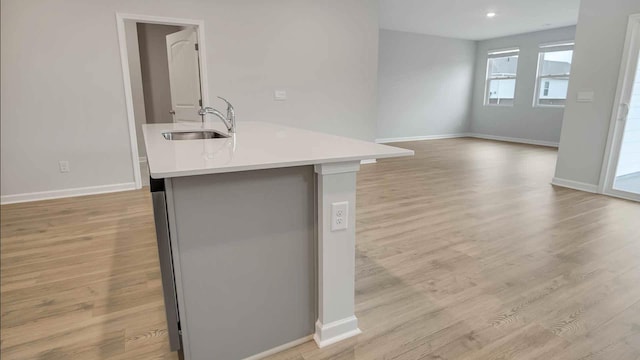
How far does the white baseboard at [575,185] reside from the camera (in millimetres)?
4141

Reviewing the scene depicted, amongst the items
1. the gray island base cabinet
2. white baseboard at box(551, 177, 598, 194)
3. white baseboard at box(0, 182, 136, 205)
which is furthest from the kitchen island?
white baseboard at box(551, 177, 598, 194)

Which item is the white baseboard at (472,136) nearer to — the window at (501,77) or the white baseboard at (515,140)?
the white baseboard at (515,140)

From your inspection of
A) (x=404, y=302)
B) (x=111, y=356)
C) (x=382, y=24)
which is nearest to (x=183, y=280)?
(x=111, y=356)

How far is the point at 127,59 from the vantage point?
13.0 ft

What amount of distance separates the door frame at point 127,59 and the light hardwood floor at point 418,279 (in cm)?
57

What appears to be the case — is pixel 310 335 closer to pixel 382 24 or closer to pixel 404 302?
pixel 404 302

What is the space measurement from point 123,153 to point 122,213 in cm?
99

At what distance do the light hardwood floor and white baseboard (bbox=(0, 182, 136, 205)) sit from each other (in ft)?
0.57

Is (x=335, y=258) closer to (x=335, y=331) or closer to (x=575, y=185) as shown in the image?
(x=335, y=331)

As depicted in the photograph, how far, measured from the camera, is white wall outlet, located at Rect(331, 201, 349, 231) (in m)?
1.51

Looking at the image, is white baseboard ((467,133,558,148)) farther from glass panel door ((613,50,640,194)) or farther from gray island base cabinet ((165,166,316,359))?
gray island base cabinet ((165,166,316,359))

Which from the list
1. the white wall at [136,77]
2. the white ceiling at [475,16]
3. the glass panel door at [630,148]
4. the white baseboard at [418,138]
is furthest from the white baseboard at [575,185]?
the white wall at [136,77]

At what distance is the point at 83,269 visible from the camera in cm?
232

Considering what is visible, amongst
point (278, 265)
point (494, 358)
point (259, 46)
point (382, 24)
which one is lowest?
point (494, 358)
